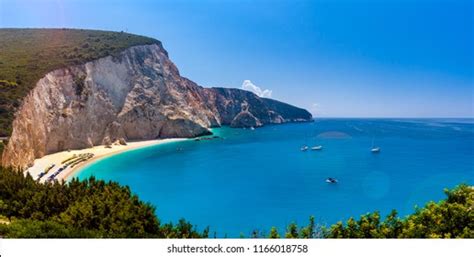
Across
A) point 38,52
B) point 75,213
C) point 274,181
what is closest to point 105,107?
point 38,52

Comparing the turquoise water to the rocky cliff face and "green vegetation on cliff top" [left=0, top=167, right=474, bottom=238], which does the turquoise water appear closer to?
the rocky cliff face

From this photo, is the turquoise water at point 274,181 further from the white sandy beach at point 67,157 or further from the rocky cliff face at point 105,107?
the rocky cliff face at point 105,107

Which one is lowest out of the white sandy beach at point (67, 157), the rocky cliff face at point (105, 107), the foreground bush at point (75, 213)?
the white sandy beach at point (67, 157)

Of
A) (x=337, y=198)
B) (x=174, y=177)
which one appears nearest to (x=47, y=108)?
(x=174, y=177)

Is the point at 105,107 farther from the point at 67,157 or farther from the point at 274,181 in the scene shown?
the point at 274,181

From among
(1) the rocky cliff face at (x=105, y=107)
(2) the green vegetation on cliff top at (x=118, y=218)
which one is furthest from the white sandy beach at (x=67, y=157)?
(2) the green vegetation on cliff top at (x=118, y=218)
